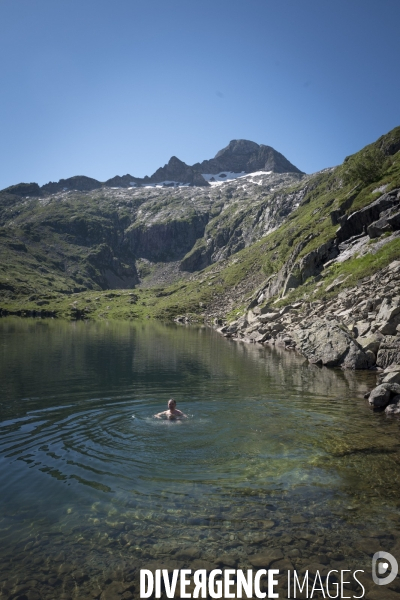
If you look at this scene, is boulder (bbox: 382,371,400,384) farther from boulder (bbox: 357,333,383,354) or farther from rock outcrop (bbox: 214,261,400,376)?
boulder (bbox: 357,333,383,354)

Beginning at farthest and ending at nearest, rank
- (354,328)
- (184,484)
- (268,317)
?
1. (268,317)
2. (354,328)
3. (184,484)

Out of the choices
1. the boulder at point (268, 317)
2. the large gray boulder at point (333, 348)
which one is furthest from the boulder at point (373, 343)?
the boulder at point (268, 317)

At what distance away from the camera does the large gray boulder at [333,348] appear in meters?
43.2

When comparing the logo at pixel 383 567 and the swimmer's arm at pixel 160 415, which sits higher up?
the logo at pixel 383 567

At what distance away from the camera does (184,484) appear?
1598cm

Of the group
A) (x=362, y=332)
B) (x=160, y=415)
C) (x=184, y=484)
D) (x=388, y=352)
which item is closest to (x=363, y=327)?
(x=362, y=332)

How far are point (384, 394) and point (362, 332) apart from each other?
68.9 feet

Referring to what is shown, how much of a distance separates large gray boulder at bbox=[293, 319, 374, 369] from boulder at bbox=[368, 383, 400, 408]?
1595cm

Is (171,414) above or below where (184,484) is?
below

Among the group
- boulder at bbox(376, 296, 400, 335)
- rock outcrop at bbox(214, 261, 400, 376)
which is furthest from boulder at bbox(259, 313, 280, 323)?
boulder at bbox(376, 296, 400, 335)

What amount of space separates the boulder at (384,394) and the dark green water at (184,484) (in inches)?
59.9

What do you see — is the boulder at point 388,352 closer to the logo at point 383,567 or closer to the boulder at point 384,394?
the boulder at point 384,394

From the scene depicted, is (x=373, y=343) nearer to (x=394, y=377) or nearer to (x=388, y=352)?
(x=388, y=352)

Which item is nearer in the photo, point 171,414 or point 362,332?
point 171,414
